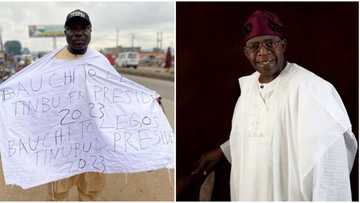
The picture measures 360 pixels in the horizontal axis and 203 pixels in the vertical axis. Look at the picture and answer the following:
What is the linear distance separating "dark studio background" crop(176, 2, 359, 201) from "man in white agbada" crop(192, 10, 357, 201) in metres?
0.07

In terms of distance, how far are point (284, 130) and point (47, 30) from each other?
141cm

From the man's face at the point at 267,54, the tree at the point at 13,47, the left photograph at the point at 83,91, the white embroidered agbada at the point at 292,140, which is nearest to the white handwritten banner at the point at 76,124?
the left photograph at the point at 83,91

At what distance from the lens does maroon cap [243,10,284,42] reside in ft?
7.97

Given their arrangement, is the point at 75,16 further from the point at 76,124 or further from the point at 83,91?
the point at 76,124

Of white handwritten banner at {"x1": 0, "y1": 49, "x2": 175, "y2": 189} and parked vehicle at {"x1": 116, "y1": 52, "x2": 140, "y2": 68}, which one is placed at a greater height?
parked vehicle at {"x1": 116, "y1": 52, "x2": 140, "y2": 68}

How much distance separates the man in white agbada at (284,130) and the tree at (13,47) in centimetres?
126

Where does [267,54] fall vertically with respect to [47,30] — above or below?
below

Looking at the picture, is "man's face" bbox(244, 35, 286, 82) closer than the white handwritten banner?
Yes

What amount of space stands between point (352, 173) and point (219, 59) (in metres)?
0.96

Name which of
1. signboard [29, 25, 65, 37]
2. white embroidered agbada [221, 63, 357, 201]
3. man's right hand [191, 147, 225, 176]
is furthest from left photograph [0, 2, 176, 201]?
white embroidered agbada [221, 63, 357, 201]

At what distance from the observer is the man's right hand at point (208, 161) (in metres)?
2.68

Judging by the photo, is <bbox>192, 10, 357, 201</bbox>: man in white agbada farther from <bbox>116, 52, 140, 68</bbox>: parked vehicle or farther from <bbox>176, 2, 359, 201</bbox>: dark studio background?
<bbox>116, 52, 140, 68</bbox>: parked vehicle

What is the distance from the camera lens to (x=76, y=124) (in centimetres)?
270

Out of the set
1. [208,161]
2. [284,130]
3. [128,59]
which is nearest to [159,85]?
[128,59]
